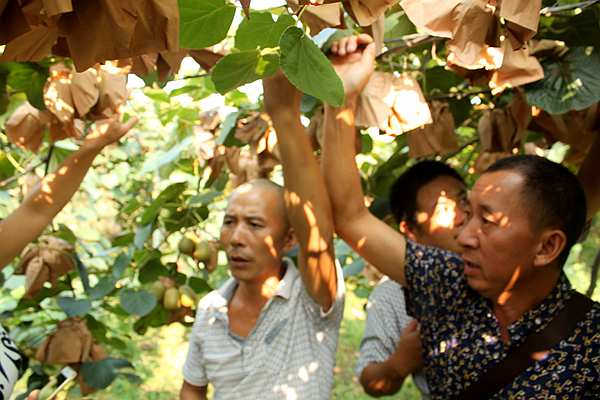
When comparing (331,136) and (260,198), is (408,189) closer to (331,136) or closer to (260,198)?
(260,198)

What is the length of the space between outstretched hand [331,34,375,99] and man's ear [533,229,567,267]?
1.65 ft

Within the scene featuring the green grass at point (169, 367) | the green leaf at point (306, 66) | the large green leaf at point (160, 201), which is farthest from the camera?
the green grass at point (169, 367)

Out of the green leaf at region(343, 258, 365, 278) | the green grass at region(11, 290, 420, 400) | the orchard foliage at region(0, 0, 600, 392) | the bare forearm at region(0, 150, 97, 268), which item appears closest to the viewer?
the orchard foliage at region(0, 0, 600, 392)

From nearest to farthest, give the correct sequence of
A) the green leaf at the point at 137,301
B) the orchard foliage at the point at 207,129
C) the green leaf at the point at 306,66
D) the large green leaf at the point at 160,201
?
1. the green leaf at the point at 306,66
2. the orchard foliage at the point at 207,129
3. the green leaf at the point at 137,301
4. the large green leaf at the point at 160,201

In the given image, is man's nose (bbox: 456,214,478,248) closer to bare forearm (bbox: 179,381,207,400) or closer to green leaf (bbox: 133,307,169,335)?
bare forearm (bbox: 179,381,207,400)

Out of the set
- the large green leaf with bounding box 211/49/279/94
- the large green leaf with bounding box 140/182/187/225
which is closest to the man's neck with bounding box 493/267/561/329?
the large green leaf with bounding box 211/49/279/94

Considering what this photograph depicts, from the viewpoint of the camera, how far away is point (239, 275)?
1.90 metres

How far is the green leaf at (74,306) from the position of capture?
221 cm

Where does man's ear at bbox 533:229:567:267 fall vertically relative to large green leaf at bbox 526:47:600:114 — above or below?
below

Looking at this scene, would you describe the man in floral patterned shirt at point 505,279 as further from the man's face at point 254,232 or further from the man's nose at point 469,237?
the man's face at point 254,232

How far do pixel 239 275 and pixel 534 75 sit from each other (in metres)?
0.98

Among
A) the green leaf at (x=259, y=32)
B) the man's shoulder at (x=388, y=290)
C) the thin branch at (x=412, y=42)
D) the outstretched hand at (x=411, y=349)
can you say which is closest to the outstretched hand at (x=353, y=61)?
the thin branch at (x=412, y=42)

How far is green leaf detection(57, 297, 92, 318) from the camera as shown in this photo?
2211 millimetres

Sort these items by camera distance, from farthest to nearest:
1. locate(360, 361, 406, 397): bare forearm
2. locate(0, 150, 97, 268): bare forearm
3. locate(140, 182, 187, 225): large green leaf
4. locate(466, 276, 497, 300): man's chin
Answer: locate(140, 182, 187, 225): large green leaf
locate(360, 361, 406, 397): bare forearm
locate(0, 150, 97, 268): bare forearm
locate(466, 276, 497, 300): man's chin
